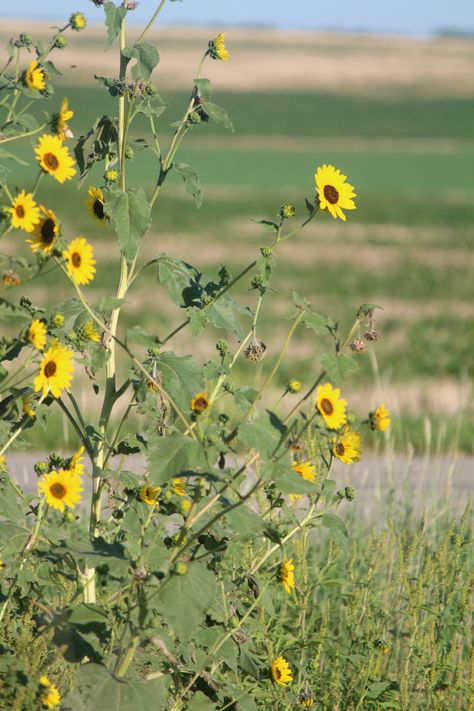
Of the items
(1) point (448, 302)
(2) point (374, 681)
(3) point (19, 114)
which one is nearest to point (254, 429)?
(3) point (19, 114)

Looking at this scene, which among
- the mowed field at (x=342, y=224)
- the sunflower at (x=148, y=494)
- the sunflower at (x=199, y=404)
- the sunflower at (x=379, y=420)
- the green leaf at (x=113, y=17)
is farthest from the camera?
the mowed field at (x=342, y=224)

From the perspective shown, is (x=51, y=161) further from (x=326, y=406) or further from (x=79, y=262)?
(x=326, y=406)

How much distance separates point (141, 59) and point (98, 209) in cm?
34

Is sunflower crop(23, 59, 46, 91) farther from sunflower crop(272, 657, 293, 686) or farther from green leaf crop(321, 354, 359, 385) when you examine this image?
sunflower crop(272, 657, 293, 686)

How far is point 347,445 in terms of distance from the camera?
2.41m

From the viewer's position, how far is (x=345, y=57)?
12188 centimetres

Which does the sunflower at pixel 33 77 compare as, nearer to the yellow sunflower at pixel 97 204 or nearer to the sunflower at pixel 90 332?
the yellow sunflower at pixel 97 204

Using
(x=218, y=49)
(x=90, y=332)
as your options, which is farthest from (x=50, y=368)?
(x=218, y=49)

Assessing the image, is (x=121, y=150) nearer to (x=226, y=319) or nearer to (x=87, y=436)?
(x=226, y=319)

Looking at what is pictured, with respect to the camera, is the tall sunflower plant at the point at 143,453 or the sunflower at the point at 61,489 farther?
the sunflower at the point at 61,489

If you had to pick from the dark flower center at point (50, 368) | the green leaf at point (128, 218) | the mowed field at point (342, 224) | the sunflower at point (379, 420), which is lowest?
the dark flower center at point (50, 368)

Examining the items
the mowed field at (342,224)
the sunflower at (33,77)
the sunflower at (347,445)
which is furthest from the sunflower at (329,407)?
the sunflower at (33,77)

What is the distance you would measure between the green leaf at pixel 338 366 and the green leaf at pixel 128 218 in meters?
0.52

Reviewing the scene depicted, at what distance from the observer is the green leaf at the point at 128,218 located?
247 cm
